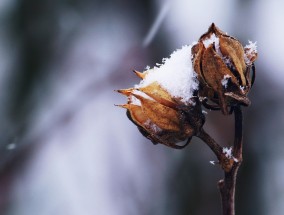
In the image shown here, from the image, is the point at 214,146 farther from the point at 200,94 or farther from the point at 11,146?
the point at 11,146

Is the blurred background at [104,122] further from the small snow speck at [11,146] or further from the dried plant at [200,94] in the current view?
the dried plant at [200,94]

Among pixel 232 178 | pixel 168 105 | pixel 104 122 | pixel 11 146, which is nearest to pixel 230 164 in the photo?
pixel 232 178

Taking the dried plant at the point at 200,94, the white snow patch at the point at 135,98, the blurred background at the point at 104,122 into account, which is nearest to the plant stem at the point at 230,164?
the dried plant at the point at 200,94

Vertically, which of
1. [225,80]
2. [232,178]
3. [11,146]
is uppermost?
[11,146]

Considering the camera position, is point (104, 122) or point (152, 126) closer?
point (152, 126)

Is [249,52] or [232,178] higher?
[249,52]

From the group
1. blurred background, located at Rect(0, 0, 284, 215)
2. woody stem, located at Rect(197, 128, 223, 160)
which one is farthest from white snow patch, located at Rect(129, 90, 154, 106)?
blurred background, located at Rect(0, 0, 284, 215)

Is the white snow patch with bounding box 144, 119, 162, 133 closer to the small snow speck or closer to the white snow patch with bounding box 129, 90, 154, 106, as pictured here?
the white snow patch with bounding box 129, 90, 154, 106
